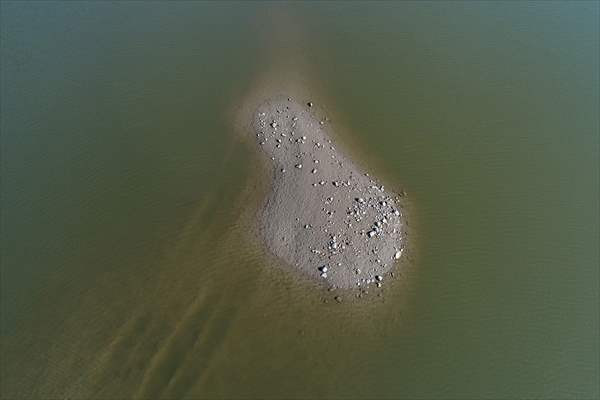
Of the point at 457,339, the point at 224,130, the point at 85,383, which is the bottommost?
the point at 457,339

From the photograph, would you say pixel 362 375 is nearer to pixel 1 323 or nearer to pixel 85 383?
pixel 85 383

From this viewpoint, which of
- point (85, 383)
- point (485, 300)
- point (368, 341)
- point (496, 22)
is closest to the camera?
point (85, 383)

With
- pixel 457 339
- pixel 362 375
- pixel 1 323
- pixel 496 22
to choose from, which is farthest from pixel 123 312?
pixel 496 22

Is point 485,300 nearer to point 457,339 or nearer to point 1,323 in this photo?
point 457,339

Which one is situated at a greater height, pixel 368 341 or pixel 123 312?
pixel 123 312

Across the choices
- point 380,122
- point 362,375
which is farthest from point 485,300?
point 380,122

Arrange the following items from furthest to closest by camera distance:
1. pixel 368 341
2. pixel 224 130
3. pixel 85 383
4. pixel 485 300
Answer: pixel 224 130 < pixel 485 300 < pixel 368 341 < pixel 85 383

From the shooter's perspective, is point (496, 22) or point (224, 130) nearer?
point (224, 130)
